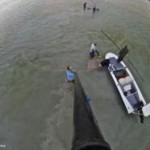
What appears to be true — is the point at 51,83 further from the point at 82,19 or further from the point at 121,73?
the point at 82,19

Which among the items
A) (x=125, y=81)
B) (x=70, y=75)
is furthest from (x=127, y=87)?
(x=70, y=75)

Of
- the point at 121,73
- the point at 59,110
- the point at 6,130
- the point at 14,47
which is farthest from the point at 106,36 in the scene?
the point at 6,130

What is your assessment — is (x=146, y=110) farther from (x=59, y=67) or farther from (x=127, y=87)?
(x=59, y=67)

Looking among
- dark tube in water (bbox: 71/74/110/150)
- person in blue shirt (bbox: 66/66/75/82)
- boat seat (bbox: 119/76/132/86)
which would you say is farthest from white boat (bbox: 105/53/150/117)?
Result: dark tube in water (bbox: 71/74/110/150)

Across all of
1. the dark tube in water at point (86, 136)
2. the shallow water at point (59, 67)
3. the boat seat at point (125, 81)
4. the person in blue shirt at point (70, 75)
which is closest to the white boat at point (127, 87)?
the boat seat at point (125, 81)

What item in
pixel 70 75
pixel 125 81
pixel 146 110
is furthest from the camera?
pixel 70 75

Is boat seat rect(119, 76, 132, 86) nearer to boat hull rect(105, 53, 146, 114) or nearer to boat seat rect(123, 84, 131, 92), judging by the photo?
boat hull rect(105, 53, 146, 114)
